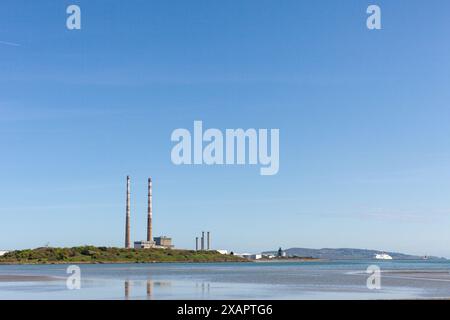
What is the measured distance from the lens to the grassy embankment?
8469cm

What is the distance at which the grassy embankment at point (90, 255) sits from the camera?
84.7 metres

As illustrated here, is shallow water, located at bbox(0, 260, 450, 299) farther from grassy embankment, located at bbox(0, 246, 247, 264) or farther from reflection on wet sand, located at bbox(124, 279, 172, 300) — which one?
grassy embankment, located at bbox(0, 246, 247, 264)

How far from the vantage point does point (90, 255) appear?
3516 inches

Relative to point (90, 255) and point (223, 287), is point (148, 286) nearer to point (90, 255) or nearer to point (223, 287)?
point (223, 287)

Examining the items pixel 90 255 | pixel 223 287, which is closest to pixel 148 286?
pixel 223 287

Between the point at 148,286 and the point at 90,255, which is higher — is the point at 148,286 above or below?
above

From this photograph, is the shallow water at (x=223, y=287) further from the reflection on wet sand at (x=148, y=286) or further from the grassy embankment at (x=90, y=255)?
the grassy embankment at (x=90, y=255)

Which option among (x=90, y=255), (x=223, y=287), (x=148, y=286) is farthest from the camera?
(x=90, y=255)

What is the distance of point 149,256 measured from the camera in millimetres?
85188
